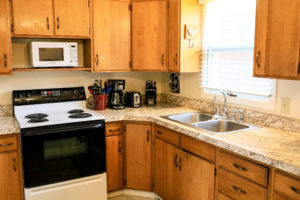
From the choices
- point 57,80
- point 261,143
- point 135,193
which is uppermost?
point 57,80

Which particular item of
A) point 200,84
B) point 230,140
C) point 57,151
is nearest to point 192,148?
point 230,140

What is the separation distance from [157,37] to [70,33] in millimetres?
934

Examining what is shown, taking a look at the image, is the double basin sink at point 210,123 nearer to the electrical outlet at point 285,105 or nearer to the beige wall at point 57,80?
the electrical outlet at point 285,105

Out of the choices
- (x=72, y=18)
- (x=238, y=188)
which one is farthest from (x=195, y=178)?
(x=72, y=18)

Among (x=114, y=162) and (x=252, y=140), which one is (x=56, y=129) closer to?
(x=114, y=162)

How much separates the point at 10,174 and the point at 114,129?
40.6 inches

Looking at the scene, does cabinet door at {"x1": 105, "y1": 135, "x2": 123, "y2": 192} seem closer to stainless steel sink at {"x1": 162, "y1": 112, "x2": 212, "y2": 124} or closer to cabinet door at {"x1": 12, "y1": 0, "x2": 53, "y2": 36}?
stainless steel sink at {"x1": 162, "y1": 112, "x2": 212, "y2": 124}

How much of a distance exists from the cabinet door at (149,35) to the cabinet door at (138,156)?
0.74 meters

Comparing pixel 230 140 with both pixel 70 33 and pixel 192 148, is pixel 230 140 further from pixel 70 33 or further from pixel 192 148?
pixel 70 33

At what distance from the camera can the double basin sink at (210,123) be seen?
2.49 m

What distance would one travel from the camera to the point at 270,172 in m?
1.72

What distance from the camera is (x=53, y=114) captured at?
291 cm

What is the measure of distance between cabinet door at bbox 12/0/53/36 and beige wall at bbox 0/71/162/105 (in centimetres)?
52

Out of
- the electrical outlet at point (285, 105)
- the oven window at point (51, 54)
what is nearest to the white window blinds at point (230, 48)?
the electrical outlet at point (285, 105)
